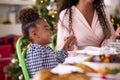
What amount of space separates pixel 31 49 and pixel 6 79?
3.11 metres

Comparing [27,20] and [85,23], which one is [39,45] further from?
[85,23]

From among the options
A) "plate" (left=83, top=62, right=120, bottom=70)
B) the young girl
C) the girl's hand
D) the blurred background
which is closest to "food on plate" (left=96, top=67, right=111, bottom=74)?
"plate" (left=83, top=62, right=120, bottom=70)

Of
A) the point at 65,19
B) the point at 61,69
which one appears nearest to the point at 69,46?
the point at 65,19

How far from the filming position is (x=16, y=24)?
214 inches

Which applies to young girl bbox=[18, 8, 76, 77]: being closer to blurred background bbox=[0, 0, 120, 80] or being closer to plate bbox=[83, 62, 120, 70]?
plate bbox=[83, 62, 120, 70]

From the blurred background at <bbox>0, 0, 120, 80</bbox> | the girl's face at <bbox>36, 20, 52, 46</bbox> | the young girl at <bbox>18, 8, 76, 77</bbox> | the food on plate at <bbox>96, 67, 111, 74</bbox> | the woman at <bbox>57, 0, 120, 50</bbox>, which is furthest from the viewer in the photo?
→ the blurred background at <bbox>0, 0, 120, 80</bbox>

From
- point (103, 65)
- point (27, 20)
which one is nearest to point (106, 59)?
point (103, 65)

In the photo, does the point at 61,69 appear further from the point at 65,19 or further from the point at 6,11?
the point at 6,11

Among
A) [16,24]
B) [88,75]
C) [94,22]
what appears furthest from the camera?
[16,24]

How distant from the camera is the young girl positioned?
132 cm

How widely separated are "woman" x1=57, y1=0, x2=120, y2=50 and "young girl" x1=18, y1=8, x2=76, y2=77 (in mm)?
275

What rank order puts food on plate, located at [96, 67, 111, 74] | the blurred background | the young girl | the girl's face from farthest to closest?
the blurred background < the girl's face < the young girl < food on plate, located at [96, 67, 111, 74]

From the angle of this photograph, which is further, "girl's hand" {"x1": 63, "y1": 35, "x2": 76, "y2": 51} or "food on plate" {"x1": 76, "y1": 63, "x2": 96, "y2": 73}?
"girl's hand" {"x1": 63, "y1": 35, "x2": 76, "y2": 51}

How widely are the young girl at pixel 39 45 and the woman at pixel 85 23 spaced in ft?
0.90
